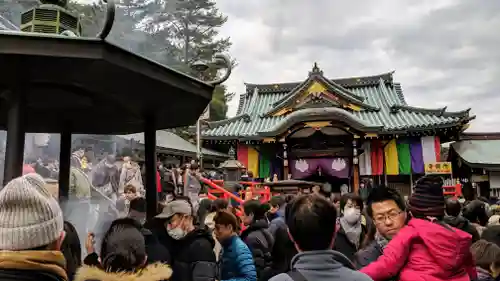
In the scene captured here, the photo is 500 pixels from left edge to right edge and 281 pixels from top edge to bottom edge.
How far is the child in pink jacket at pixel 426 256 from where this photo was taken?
2139mm

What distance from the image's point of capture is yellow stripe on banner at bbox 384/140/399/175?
1758 centimetres

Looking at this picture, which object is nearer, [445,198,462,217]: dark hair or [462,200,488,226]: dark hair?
[445,198,462,217]: dark hair

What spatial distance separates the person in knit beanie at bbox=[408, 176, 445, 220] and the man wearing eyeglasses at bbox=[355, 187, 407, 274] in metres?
0.20

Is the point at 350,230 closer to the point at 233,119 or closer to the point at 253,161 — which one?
the point at 253,161

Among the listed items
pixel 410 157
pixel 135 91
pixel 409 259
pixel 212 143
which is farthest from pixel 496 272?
pixel 212 143

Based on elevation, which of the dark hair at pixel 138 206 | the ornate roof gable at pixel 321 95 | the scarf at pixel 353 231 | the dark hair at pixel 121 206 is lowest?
the scarf at pixel 353 231

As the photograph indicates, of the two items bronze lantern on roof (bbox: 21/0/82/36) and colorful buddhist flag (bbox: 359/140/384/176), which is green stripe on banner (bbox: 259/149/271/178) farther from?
bronze lantern on roof (bbox: 21/0/82/36)

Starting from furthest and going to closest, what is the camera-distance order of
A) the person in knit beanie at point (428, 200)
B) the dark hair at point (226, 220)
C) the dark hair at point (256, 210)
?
the dark hair at point (256, 210), the dark hair at point (226, 220), the person in knit beanie at point (428, 200)

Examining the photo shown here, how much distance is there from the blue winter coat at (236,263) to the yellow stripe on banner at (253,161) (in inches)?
624

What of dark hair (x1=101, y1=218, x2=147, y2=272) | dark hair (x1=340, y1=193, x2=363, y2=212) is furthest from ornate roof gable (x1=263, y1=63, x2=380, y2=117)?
dark hair (x1=101, y1=218, x2=147, y2=272)

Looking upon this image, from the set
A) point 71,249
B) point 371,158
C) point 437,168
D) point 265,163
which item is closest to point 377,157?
point 371,158

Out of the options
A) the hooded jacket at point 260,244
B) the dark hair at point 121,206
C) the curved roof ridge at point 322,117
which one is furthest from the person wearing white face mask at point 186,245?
the curved roof ridge at point 322,117

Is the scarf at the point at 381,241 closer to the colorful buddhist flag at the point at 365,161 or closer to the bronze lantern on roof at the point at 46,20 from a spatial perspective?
the bronze lantern on roof at the point at 46,20

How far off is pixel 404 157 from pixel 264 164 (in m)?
6.31
